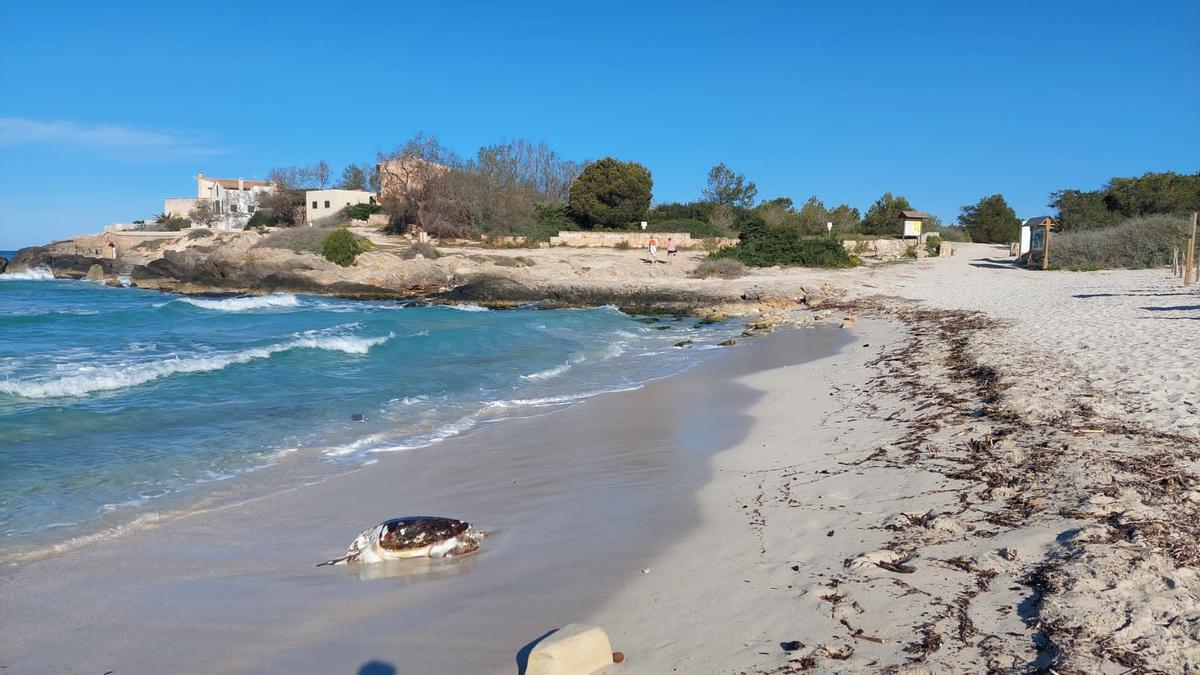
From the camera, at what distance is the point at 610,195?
46156 mm

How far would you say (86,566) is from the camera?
16.7 ft

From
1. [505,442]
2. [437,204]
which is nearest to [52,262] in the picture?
[437,204]

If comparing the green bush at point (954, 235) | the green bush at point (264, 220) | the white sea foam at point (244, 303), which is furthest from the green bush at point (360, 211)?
the green bush at point (954, 235)

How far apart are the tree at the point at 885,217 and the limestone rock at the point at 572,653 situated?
4627 centimetres

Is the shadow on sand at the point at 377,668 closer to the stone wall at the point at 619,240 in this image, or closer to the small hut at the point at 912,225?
the stone wall at the point at 619,240

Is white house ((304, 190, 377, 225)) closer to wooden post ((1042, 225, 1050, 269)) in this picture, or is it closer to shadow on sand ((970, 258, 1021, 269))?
shadow on sand ((970, 258, 1021, 269))

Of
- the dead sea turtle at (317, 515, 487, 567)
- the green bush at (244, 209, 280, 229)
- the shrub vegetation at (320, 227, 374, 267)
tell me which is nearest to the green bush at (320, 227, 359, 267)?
the shrub vegetation at (320, 227, 374, 267)

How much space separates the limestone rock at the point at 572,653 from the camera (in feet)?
10.7

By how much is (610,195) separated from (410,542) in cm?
4230

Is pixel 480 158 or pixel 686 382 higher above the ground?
pixel 480 158

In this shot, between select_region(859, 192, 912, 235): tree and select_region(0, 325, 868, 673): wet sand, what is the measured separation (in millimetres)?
42635

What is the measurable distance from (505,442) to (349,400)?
3528 mm

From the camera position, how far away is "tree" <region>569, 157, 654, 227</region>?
4578 cm

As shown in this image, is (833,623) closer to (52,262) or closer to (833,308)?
(833,308)
